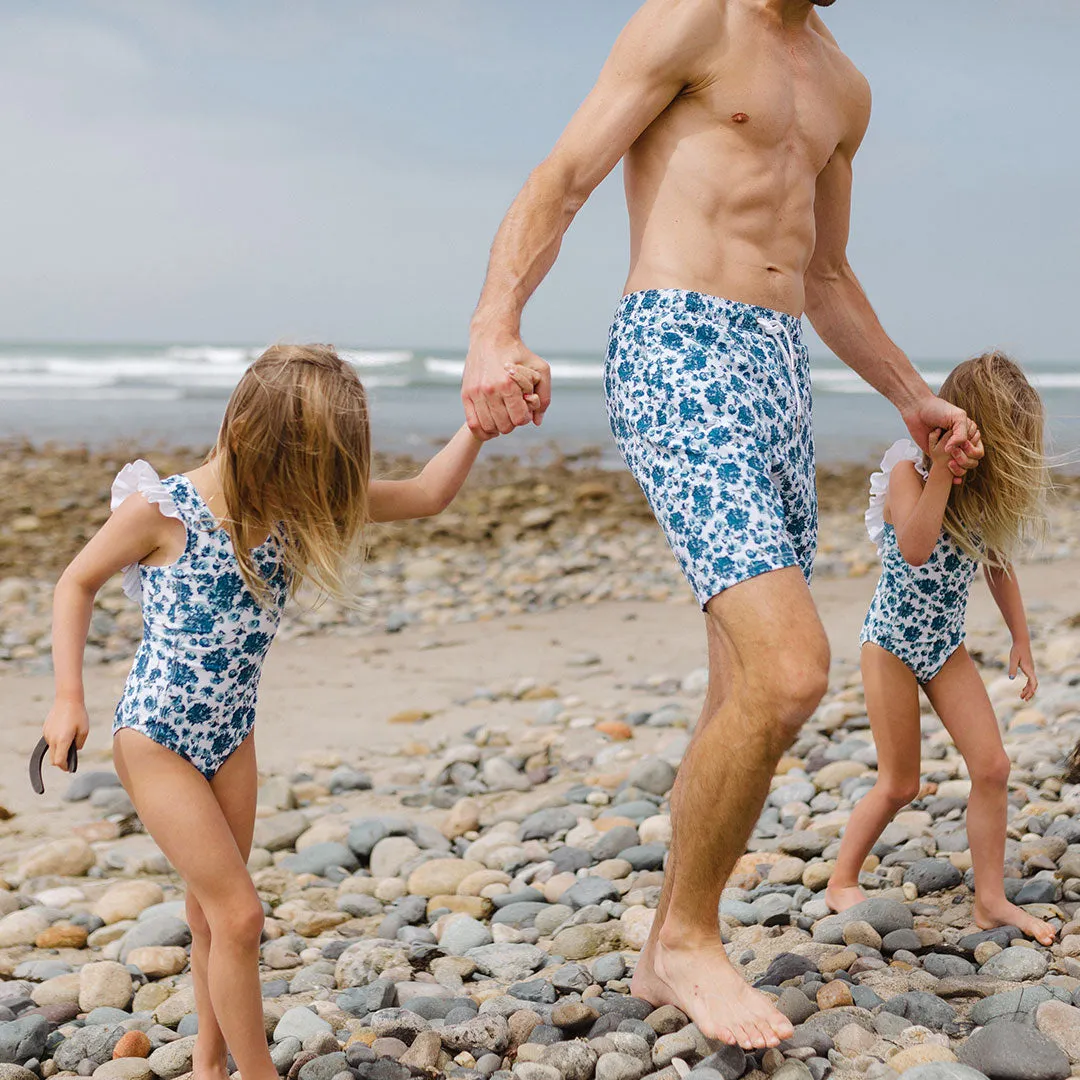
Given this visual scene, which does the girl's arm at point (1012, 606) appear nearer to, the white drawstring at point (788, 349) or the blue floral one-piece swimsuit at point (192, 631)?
the white drawstring at point (788, 349)

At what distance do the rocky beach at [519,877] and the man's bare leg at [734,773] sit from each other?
9 cm

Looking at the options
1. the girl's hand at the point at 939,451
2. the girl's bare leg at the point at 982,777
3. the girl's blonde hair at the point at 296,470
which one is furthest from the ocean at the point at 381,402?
the girl's blonde hair at the point at 296,470

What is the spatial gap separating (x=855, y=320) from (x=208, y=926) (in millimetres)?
2291

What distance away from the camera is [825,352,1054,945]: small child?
11.8 ft

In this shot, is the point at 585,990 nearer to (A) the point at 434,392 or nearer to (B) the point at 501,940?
(B) the point at 501,940

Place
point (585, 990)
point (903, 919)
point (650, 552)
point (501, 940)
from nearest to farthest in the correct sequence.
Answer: point (585, 990) → point (903, 919) → point (501, 940) → point (650, 552)

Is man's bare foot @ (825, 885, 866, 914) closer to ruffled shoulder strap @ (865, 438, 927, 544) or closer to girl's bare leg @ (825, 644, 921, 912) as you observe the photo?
girl's bare leg @ (825, 644, 921, 912)

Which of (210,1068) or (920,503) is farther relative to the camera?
(920,503)

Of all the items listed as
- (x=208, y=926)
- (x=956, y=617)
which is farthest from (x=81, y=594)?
(x=956, y=617)

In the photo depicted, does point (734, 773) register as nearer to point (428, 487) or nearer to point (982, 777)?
point (428, 487)

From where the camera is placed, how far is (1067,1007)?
110 inches

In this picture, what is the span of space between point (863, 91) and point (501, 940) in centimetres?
258

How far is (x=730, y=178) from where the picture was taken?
3.03m

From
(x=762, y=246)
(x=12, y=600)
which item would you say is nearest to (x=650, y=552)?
(x=12, y=600)
